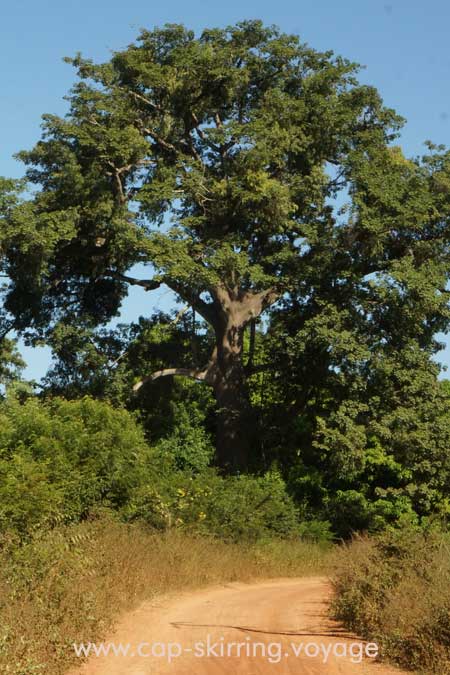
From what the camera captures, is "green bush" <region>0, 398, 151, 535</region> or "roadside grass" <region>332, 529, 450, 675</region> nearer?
"roadside grass" <region>332, 529, 450, 675</region>

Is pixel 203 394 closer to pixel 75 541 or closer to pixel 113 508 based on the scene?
pixel 113 508

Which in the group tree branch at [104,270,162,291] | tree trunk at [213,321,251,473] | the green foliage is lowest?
the green foliage

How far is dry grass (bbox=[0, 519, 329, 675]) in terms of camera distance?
954 centimetres

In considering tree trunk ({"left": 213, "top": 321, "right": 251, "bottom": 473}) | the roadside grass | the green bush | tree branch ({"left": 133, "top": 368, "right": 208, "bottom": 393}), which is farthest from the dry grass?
tree branch ({"left": 133, "top": 368, "right": 208, "bottom": 393})

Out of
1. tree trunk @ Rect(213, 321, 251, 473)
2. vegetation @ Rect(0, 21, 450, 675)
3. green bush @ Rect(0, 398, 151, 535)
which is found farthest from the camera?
tree trunk @ Rect(213, 321, 251, 473)

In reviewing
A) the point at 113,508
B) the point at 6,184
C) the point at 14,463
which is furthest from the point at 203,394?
the point at 14,463

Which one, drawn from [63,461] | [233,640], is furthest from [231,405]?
[233,640]

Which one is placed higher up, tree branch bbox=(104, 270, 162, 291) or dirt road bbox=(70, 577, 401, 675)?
tree branch bbox=(104, 270, 162, 291)

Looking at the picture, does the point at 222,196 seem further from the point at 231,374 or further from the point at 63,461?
the point at 63,461

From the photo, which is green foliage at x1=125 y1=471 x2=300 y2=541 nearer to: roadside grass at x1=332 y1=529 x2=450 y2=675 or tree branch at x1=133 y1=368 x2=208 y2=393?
tree branch at x1=133 y1=368 x2=208 y2=393

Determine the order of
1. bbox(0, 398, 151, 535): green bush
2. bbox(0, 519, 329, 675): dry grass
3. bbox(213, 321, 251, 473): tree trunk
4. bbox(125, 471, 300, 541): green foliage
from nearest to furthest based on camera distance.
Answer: bbox(0, 519, 329, 675): dry grass < bbox(0, 398, 151, 535): green bush < bbox(125, 471, 300, 541): green foliage < bbox(213, 321, 251, 473): tree trunk

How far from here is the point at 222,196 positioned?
28.4m

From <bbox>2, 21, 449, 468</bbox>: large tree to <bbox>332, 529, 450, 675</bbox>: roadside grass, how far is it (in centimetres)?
1435

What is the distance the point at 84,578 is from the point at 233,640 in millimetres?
2531
